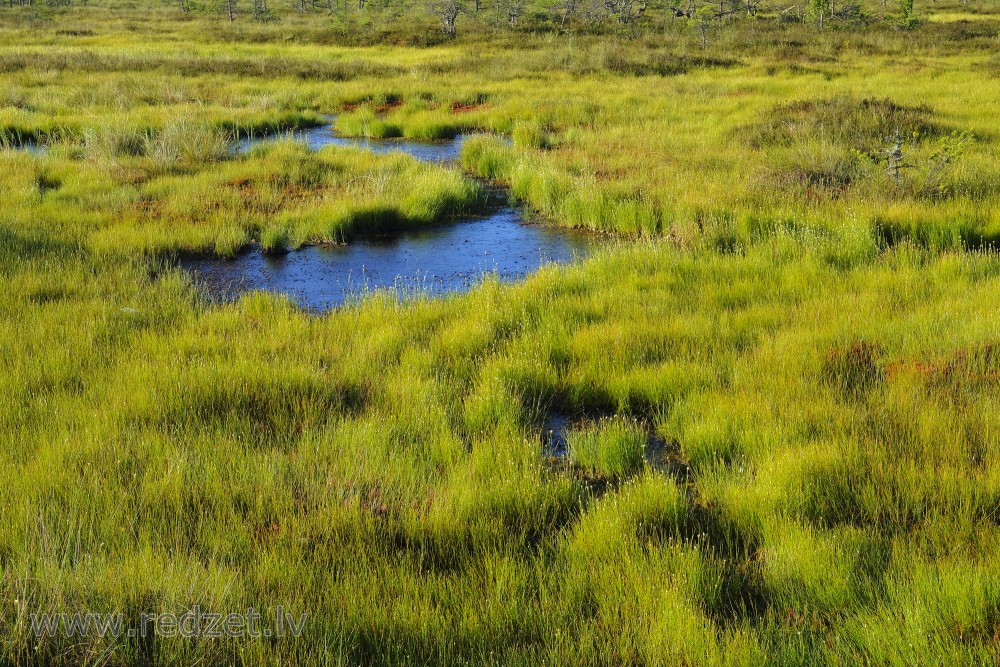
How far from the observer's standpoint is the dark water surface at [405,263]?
896cm

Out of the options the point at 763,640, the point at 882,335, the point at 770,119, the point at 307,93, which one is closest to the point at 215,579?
the point at 763,640

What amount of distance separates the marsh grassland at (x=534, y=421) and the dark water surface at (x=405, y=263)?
1.48 ft

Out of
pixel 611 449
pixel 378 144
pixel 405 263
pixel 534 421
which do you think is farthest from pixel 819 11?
pixel 611 449

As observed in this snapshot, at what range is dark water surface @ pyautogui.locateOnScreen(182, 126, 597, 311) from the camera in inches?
353

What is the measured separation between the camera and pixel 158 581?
3.08 metres

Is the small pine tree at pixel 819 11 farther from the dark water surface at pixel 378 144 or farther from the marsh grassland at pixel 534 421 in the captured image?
the marsh grassland at pixel 534 421

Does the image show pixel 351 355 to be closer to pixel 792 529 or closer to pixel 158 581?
pixel 158 581

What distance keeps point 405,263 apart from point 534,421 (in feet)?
17.2

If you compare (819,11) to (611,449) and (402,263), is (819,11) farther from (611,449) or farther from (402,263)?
(611,449)

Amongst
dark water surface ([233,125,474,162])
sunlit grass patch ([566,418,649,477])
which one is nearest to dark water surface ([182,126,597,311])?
sunlit grass patch ([566,418,649,477])

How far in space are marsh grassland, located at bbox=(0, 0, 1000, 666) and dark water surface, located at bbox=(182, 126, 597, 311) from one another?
1.48 feet

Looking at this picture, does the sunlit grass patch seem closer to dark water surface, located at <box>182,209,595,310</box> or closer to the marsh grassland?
the marsh grassland

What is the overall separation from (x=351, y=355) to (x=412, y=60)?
32.2 m

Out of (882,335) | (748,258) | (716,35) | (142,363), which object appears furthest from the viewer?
(716,35)
